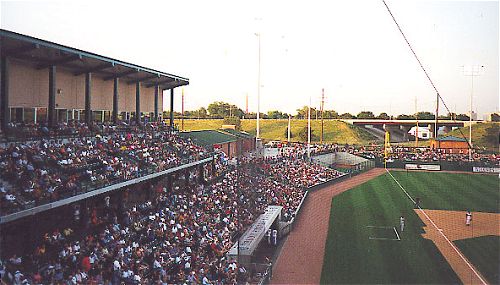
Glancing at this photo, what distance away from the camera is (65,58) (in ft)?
33.1

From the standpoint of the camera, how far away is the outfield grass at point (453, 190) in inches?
766

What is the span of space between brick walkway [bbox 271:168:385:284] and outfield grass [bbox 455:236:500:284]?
362 cm

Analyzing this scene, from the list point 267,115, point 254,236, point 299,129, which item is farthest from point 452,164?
point 254,236

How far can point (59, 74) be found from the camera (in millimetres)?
11516

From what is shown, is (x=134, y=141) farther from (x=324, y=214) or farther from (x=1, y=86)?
(x=324, y=214)

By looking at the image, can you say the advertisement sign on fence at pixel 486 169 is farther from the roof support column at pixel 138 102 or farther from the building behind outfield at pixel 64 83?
the roof support column at pixel 138 102

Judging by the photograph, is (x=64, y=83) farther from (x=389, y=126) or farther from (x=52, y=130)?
(x=389, y=126)

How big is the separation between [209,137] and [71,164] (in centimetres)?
1062

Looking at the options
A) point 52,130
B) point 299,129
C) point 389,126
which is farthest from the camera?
point 389,126

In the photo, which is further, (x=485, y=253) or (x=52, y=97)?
(x=485, y=253)

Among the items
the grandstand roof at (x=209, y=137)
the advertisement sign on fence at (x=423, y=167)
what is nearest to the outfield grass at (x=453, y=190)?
the advertisement sign on fence at (x=423, y=167)

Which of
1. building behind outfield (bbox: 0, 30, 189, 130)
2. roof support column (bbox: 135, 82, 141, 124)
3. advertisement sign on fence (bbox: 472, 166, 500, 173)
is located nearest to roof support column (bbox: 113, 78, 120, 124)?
building behind outfield (bbox: 0, 30, 189, 130)

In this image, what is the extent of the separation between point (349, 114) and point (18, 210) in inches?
2092

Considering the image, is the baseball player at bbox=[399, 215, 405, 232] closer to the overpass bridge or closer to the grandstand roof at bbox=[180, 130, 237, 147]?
the grandstand roof at bbox=[180, 130, 237, 147]
